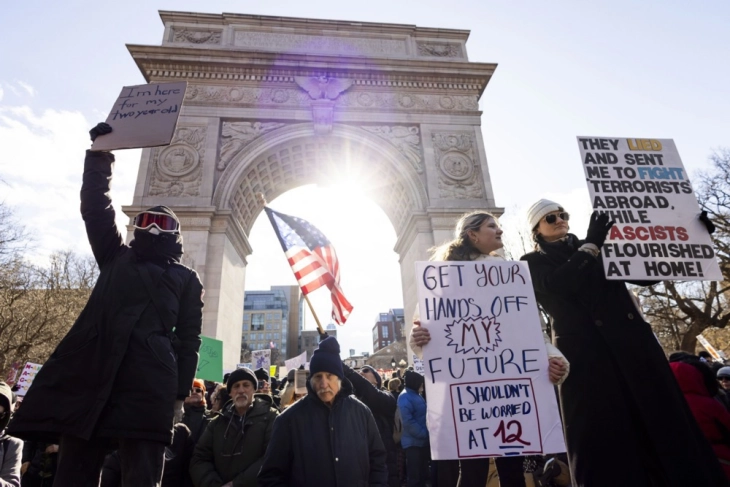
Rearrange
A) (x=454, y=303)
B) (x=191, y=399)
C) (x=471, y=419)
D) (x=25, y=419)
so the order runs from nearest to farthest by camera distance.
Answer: (x=25, y=419) → (x=471, y=419) → (x=454, y=303) → (x=191, y=399)

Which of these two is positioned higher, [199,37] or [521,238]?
[199,37]

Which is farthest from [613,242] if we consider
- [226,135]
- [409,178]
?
[226,135]

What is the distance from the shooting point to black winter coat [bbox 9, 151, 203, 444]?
2.06 meters

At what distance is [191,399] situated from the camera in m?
4.99

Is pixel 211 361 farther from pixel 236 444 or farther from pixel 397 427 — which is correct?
pixel 236 444

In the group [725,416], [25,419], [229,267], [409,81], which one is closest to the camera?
[25,419]

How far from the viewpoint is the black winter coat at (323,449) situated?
2.61 metres

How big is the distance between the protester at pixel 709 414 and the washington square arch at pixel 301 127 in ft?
35.0

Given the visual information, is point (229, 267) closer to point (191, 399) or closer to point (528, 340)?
point (191, 399)

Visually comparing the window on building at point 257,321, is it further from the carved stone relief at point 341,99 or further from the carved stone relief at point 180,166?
the carved stone relief at point 180,166

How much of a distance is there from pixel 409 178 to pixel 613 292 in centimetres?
1258

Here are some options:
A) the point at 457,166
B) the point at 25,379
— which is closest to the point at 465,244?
the point at 25,379

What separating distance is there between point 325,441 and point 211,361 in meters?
7.15

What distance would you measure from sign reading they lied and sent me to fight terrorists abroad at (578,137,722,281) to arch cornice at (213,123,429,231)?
1086cm
